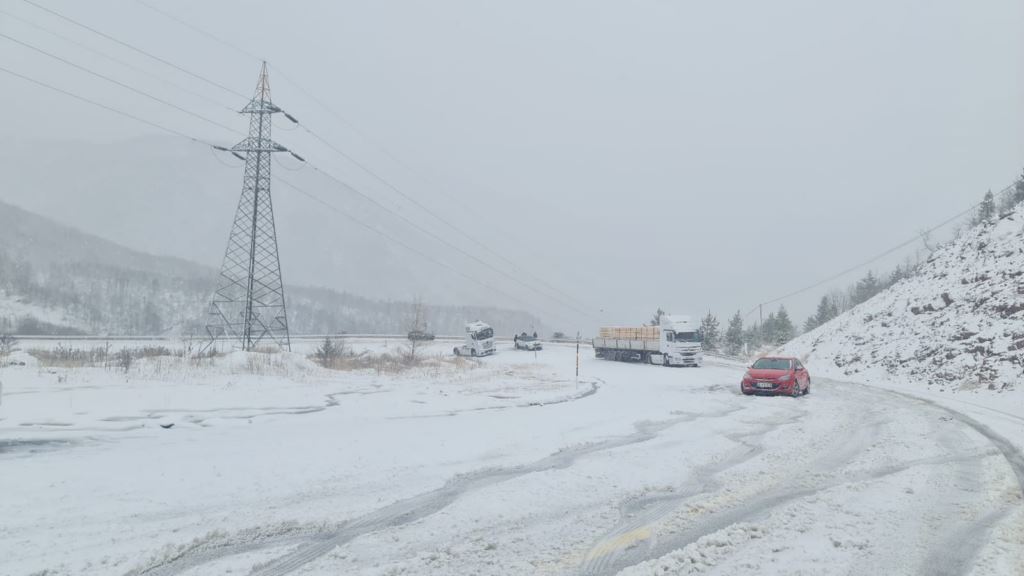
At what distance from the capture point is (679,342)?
4322 cm

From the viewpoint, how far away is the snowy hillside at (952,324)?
85.6ft

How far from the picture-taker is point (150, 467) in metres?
7.97

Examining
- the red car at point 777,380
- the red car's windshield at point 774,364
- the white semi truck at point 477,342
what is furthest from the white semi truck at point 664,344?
the red car at point 777,380

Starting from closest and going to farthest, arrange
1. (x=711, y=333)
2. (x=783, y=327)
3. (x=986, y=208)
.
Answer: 1. (x=986, y=208)
2. (x=711, y=333)
3. (x=783, y=327)

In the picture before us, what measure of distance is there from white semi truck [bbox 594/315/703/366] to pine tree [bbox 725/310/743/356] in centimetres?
3207

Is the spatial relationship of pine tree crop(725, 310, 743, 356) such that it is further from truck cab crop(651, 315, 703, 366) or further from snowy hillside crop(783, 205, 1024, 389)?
truck cab crop(651, 315, 703, 366)

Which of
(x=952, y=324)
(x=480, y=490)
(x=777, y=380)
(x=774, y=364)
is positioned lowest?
(x=480, y=490)

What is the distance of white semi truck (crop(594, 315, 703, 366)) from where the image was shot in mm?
43062

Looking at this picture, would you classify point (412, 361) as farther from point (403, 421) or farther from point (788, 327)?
point (788, 327)

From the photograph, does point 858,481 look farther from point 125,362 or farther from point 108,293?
point 108,293

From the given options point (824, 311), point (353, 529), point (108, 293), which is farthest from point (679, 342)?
point (108, 293)

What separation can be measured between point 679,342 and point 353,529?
4001 cm

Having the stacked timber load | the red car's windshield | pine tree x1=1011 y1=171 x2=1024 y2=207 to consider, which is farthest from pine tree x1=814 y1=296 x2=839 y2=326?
the red car's windshield

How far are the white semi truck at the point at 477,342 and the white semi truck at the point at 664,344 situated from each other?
41.0 ft
